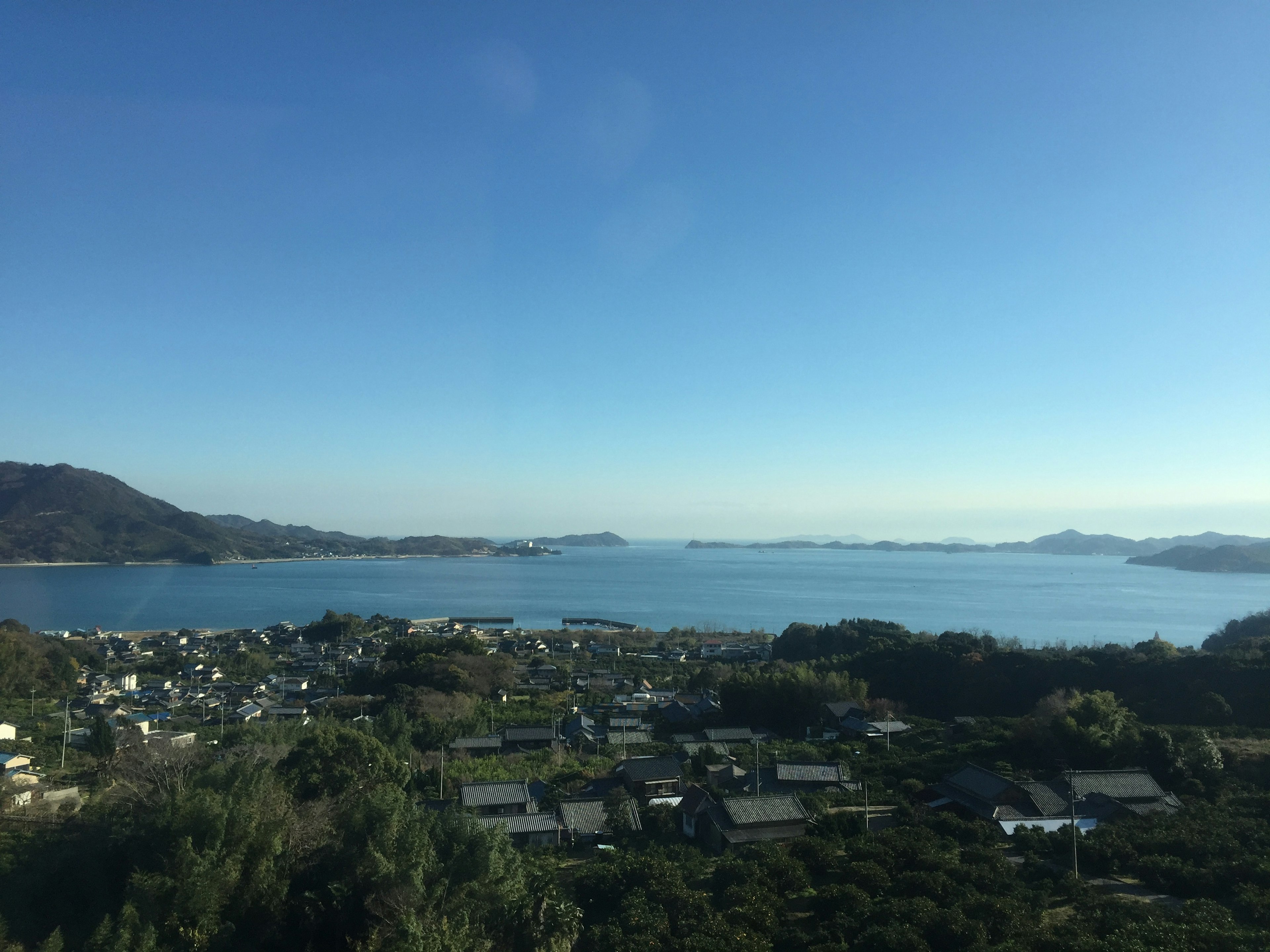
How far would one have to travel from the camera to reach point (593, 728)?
12266 millimetres

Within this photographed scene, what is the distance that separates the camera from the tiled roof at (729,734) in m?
11.2

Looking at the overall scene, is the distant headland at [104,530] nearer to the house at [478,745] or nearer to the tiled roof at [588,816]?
the house at [478,745]

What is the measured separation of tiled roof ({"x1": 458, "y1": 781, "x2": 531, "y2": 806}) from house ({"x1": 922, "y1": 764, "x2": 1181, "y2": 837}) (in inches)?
160

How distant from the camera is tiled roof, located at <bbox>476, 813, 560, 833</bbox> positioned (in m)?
6.79

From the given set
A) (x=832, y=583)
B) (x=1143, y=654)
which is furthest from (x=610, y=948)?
(x=832, y=583)

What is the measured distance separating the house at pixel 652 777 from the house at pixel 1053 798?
8.69 feet

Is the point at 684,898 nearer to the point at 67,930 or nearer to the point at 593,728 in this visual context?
the point at 67,930

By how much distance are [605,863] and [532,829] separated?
1.33 m

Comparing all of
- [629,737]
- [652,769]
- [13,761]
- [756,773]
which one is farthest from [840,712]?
[13,761]

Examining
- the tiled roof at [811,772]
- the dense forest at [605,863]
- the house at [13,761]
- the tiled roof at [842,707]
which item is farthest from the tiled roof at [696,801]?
the house at [13,761]

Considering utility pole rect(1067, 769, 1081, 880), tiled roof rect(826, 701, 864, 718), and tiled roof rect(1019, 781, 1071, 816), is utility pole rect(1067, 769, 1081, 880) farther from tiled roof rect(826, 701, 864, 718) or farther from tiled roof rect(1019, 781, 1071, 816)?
tiled roof rect(826, 701, 864, 718)

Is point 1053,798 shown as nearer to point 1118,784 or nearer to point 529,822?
point 1118,784

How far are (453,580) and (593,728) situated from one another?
44.1 metres

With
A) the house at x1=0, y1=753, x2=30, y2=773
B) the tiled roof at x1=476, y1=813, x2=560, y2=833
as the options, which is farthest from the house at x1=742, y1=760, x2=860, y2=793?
the house at x1=0, y1=753, x2=30, y2=773
